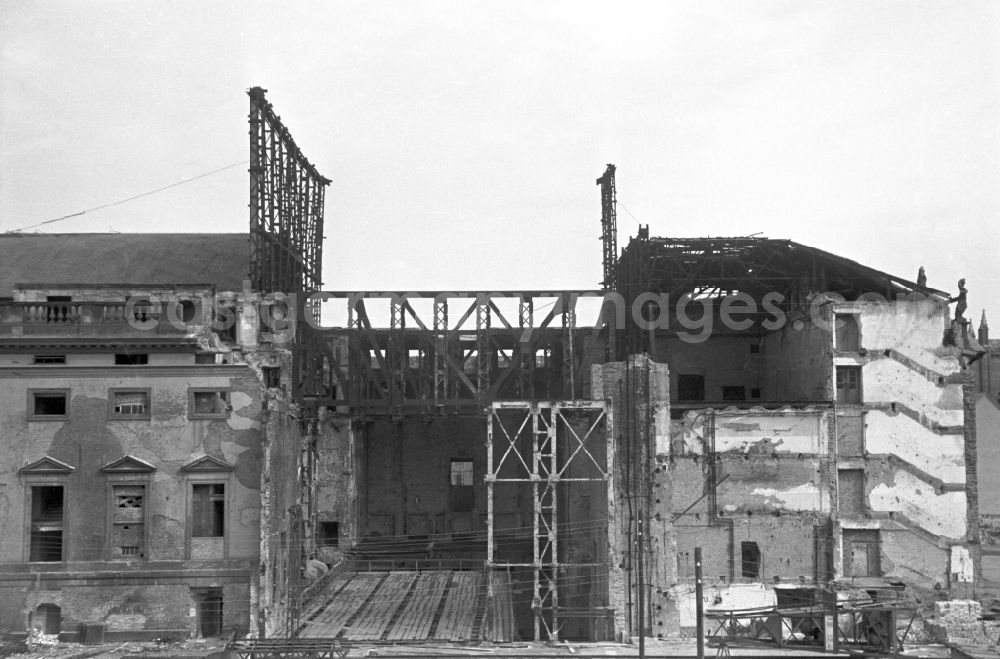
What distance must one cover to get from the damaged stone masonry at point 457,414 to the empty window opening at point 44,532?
0.22 feet

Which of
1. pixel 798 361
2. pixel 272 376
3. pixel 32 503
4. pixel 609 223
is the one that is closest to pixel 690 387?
pixel 798 361

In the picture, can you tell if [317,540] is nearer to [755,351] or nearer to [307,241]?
[307,241]

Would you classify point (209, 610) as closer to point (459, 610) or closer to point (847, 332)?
point (459, 610)

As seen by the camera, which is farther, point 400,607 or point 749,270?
point 749,270

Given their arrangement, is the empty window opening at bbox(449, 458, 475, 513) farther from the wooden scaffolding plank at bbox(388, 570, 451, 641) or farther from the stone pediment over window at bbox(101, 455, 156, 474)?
the stone pediment over window at bbox(101, 455, 156, 474)

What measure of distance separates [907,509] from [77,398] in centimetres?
2757

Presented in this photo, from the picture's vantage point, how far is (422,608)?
36.3 metres

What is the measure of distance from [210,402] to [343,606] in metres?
9.70

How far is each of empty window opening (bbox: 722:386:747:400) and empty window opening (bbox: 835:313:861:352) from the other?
8854 mm

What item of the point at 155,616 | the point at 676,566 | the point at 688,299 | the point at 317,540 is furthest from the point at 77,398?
the point at 688,299

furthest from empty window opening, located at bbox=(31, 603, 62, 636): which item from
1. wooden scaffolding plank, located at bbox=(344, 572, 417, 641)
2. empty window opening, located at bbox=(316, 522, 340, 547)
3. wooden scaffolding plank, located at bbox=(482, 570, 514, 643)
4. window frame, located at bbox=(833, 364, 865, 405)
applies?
window frame, located at bbox=(833, 364, 865, 405)

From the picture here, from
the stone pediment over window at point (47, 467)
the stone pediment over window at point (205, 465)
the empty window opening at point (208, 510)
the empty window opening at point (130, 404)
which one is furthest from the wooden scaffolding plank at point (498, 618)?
the stone pediment over window at point (47, 467)

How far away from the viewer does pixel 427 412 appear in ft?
126

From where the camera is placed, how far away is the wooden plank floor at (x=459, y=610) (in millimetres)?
31953
